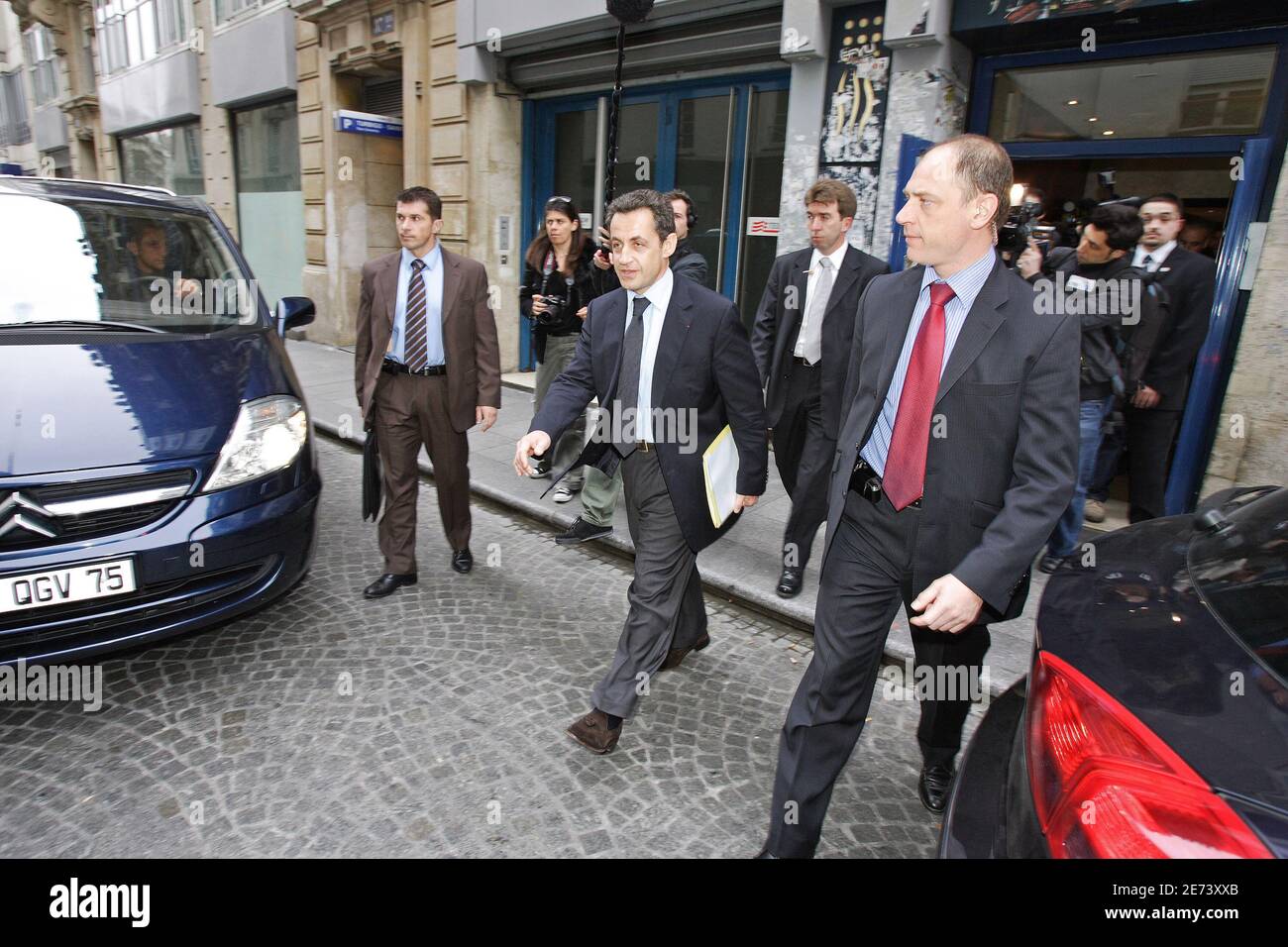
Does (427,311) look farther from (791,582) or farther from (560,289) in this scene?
(791,582)

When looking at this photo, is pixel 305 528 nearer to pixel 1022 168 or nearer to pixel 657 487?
pixel 657 487

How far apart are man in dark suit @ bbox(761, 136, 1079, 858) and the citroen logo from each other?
2.45m

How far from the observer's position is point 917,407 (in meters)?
2.13

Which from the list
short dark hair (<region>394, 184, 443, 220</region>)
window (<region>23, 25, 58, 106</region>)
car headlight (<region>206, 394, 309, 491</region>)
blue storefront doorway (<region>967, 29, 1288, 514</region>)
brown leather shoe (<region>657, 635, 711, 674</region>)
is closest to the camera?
car headlight (<region>206, 394, 309, 491</region>)

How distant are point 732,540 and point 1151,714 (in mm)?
3674

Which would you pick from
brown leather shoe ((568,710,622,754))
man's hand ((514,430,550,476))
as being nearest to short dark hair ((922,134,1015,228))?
man's hand ((514,430,550,476))

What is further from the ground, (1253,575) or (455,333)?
(455,333)

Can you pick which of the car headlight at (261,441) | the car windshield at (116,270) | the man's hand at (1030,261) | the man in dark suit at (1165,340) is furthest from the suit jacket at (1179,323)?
the car windshield at (116,270)

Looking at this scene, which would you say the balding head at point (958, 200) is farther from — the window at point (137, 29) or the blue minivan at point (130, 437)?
the window at point (137, 29)

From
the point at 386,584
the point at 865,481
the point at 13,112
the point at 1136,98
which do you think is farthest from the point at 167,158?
the point at 865,481

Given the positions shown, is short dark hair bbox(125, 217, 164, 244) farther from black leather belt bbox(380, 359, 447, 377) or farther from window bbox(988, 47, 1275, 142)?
window bbox(988, 47, 1275, 142)

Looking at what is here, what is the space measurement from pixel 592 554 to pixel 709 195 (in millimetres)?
4533

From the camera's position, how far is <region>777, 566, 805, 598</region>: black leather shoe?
422 centimetres

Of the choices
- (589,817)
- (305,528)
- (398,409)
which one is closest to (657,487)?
(589,817)
